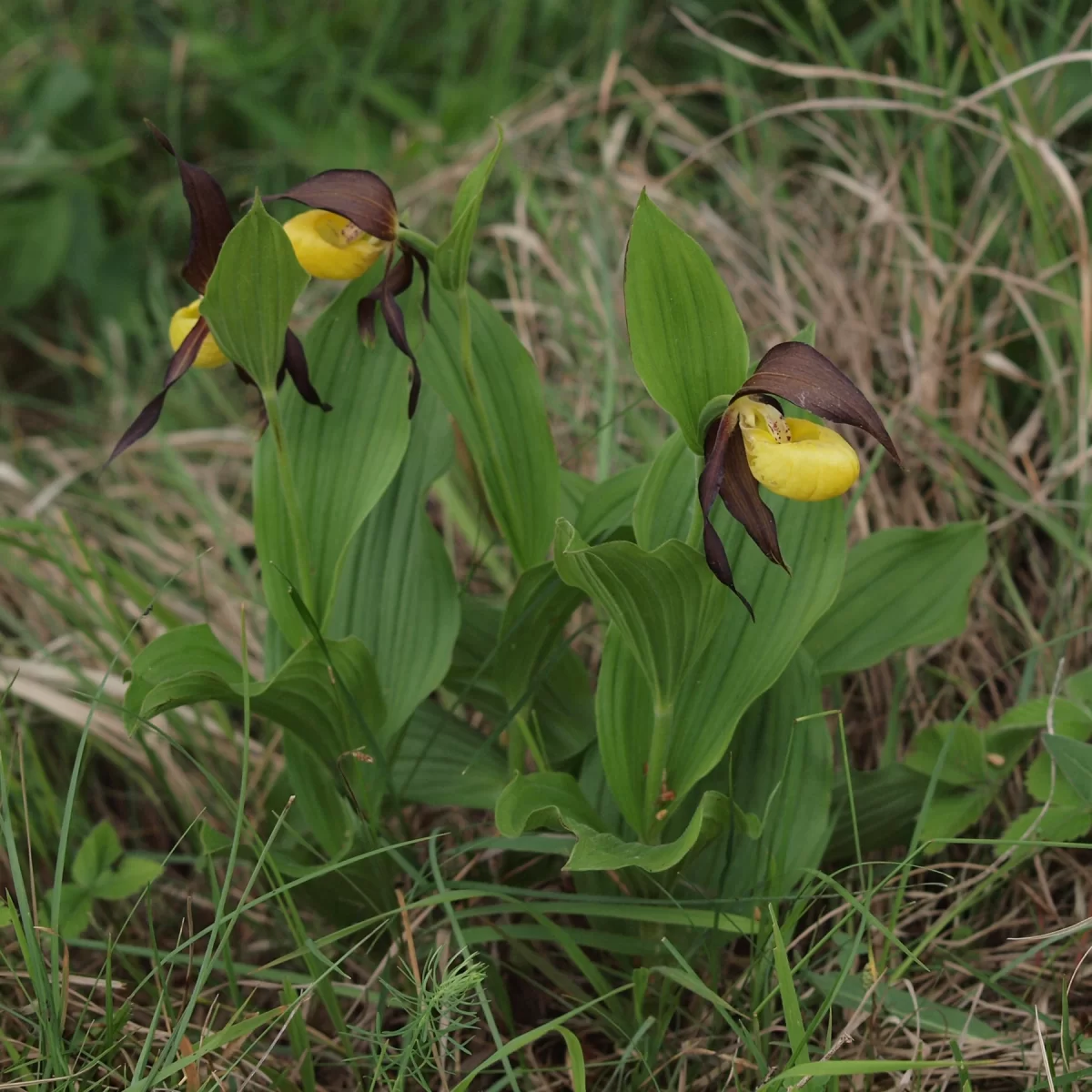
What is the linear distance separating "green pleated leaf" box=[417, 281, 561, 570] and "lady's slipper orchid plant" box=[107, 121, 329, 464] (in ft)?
0.44

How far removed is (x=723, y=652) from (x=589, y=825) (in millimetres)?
200

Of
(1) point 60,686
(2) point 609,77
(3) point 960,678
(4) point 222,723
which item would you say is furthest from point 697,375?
(2) point 609,77

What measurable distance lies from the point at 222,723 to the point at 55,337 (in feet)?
5.07

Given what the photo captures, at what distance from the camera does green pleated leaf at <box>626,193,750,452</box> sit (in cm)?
83

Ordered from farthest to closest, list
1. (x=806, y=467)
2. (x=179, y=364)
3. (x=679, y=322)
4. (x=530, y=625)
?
(x=530, y=625) < (x=179, y=364) < (x=679, y=322) < (x=806, y=467)

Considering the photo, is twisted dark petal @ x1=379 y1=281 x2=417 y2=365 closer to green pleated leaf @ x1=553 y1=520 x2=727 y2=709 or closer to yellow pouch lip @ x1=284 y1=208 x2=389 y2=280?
yellow pouch lip @ x1=284 y1=208 x2=389 y2=280

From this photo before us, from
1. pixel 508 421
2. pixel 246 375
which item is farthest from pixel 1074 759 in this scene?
pixel 246 375

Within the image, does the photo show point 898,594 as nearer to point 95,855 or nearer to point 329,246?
point 329,246

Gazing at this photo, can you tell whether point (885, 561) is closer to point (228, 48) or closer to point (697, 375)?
point (697, 375)

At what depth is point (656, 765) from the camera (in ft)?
3.18

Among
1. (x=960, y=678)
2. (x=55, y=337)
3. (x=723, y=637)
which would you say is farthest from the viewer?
(x=55, y=337)

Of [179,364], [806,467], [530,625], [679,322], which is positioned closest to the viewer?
[806,467]

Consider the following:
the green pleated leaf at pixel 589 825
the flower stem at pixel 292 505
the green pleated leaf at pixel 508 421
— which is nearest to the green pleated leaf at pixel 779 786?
the green pleated leaf at pixel 589 825

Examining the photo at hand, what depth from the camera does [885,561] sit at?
3.66 feet
